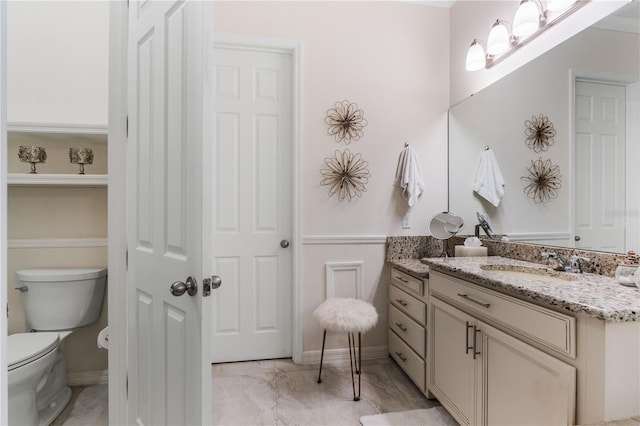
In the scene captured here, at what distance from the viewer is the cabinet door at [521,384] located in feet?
3.28

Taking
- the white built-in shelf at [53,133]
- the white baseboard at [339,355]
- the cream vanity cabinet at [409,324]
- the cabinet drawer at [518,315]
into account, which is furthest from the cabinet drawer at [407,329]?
the white built-in shelf at [53,133]

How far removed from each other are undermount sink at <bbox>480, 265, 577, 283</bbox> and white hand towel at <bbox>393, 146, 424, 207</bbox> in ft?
2.76

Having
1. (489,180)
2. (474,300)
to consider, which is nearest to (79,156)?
(474,300)

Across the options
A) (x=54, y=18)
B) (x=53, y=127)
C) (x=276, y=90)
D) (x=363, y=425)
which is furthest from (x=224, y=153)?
(x=363, y=425)

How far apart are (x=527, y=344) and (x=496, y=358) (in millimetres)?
197

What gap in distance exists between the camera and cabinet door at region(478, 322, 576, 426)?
3.28 ft

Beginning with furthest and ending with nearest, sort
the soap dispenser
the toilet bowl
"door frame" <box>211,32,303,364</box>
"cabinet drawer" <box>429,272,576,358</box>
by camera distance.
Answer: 1. "door frame" <box>211,32,303,364</box>
2. the toilet bowl
3. the soap dispenser
4. "cabinet drawer" <box>429,272,576,358</box>

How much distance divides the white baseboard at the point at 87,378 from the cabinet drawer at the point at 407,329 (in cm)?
200

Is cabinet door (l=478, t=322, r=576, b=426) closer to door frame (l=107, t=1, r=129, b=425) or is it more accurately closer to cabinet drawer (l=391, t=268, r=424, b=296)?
cabinet drawer (l=391, t=268, r=424, b=296)

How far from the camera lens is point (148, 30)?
1.26 meters

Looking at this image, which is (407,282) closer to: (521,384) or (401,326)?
(401,326)

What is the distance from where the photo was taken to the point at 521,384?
117 cm

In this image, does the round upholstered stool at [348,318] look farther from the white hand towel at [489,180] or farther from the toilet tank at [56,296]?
the toilet tank at [56,296]

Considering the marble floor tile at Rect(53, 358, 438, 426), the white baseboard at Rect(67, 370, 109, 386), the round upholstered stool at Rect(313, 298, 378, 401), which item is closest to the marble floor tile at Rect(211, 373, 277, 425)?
the marble floor tile at Rect(53, 358, 438, 426)
